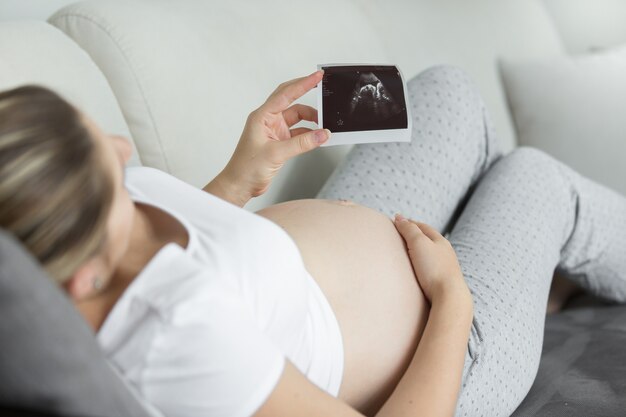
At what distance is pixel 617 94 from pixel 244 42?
1.15 m

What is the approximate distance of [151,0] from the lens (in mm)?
1529

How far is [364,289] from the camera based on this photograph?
42.9 inches

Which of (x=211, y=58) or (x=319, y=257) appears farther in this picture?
(x=211, y=58)

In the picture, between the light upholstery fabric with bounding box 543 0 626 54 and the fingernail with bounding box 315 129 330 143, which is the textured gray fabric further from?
the light upholstery fabric with bounding box 543 0 626 54

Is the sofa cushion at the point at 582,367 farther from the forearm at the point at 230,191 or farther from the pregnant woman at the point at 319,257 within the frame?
the forearm at the point at 230,191

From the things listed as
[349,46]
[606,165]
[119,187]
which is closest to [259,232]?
[119,187]

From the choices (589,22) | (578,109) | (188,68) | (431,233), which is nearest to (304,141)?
(431,233)

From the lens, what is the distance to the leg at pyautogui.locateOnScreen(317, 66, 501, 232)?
1.48 metres

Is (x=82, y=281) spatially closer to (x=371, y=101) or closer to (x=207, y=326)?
(x=207, y=326)

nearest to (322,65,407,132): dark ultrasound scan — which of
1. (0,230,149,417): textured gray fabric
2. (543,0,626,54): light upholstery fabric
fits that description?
(0,230,149,417): textured gray fabric

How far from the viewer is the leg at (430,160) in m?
1.48

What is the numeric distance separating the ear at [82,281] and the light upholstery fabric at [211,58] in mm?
619

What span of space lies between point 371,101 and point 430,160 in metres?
0.25

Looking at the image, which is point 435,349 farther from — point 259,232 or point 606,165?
point 606,165
